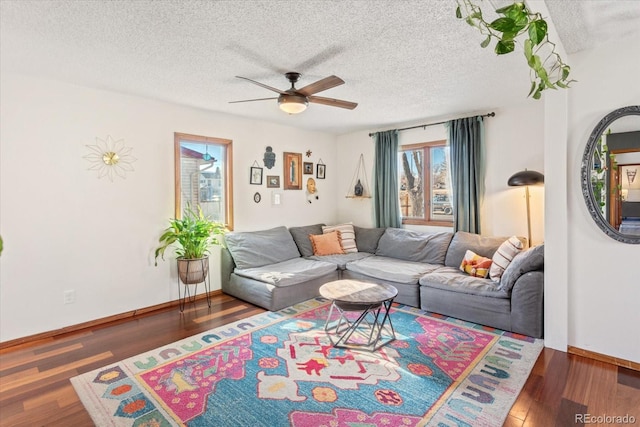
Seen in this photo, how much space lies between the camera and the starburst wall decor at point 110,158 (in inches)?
139

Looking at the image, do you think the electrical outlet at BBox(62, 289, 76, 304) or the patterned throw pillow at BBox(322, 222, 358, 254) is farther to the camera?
the patterned throw pillow at BBox(322, 222, 358, 254)

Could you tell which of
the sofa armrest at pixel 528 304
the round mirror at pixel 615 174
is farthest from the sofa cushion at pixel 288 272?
the round mirror at pixel 615 174

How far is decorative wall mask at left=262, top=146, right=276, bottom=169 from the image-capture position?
5051 mm

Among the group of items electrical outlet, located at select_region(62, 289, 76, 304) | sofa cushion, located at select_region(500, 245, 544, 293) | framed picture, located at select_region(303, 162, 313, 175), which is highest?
framed picture, located at select_region(303, 162, 313, 175)

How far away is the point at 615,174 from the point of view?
8.57 feet

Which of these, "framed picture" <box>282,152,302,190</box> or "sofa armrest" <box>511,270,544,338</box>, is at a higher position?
"framed picture" <box>282,152,302,190</box>

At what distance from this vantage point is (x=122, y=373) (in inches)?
101

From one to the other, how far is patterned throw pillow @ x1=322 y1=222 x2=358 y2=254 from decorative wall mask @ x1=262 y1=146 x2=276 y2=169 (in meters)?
1.29

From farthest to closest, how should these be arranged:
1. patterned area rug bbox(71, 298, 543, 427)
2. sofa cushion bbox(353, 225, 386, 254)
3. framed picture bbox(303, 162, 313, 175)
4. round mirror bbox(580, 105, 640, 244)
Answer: framed picture bbox(303, 162, 313, 175)
sofa cushion bbox(353, 225, 386, 254)
round mirror bbox(580, 105, 640, 244)
patterned area rug bbox(71, 298, 543, 427)

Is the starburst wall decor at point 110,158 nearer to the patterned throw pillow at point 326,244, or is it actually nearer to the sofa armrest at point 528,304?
the patterned throw pillow at point 326,244

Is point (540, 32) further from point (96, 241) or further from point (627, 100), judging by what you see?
point (96, 241)

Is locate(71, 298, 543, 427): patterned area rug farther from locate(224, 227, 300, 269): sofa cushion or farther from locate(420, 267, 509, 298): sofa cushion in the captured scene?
locate(224, 227, 300, 269): sofa cushion

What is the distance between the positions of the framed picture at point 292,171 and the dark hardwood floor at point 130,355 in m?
2.46

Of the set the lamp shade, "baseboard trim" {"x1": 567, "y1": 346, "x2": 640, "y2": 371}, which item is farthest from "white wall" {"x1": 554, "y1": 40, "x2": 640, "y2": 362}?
the lamp shade
